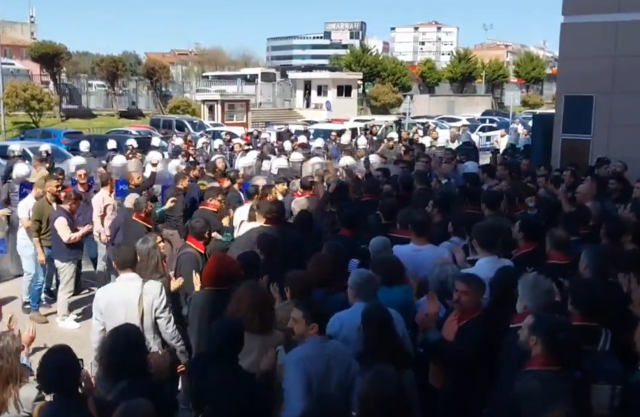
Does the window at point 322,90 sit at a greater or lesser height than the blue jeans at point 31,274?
greater

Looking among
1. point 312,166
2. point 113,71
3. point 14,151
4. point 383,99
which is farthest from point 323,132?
point 113,71

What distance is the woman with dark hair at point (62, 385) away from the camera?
338 cm

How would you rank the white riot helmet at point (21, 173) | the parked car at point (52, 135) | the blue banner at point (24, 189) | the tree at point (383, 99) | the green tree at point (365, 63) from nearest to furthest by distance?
the blue banner at point (24, 189) → the white riot helmet at point (21, 173) → the parked car at point (52, 135) → the tree at point (383, 99) → the green tree at point (365, 63)

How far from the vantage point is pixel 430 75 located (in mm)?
68188

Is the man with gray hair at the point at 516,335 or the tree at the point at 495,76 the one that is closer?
the man with gray hair at the point at 516,335

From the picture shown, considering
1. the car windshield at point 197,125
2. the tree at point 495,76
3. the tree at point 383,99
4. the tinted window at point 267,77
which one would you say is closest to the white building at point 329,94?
the tree at point 383,99

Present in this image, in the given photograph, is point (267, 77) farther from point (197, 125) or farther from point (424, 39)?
point (424, 39)

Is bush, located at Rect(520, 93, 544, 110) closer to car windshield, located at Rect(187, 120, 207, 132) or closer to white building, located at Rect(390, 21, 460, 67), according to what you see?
car windshield, located at Rect(187, 120, 207, 132)

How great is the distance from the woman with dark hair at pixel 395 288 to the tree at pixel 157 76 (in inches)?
2251

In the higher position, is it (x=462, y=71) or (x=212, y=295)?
(x=462, y=71)

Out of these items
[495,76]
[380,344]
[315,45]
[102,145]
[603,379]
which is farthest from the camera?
[315,45]

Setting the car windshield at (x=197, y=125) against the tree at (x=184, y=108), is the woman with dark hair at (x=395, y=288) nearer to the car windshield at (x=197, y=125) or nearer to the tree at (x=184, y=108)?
the car windshield at (x=197, y=125)

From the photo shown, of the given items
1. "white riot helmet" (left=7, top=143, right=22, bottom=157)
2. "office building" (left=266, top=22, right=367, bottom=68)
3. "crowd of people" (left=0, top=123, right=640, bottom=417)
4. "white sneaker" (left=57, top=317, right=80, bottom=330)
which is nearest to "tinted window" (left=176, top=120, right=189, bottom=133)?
"white riot helmet" (left=7, top=143, right=22, bottom=157)

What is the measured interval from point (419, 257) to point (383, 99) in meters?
54.7
